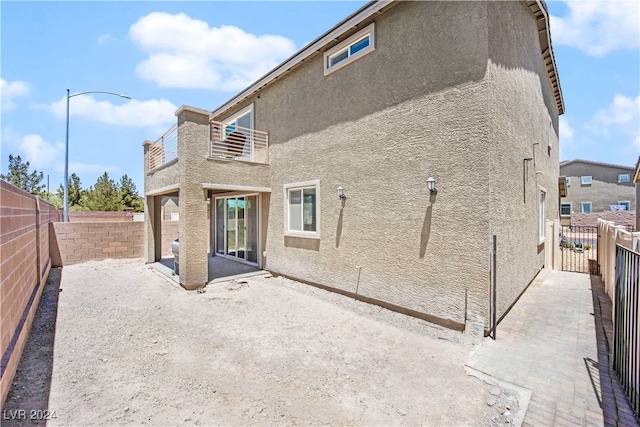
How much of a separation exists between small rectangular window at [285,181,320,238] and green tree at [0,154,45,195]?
154 feet

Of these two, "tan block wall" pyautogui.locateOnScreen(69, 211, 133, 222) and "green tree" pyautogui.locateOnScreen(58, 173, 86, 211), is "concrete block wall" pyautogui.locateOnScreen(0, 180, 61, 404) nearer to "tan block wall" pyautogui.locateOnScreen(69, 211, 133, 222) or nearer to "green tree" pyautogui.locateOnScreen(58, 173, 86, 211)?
"tan block wall" pyautogui.locateOnScreen(69, 211, 133, 222)

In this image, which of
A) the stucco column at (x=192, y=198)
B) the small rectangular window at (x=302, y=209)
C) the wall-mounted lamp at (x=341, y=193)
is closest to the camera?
the wall-mounted lamp at (x=341, y=193)

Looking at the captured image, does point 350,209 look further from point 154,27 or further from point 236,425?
point 154,27

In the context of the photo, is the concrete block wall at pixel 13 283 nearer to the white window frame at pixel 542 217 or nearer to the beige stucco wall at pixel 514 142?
the beige stucco wall at pixel 514 142

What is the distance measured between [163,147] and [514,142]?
1197 cm

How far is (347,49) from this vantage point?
333 inches

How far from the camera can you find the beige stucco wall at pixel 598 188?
3316cm

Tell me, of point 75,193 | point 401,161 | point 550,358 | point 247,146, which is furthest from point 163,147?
point 75,193

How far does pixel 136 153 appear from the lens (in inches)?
562

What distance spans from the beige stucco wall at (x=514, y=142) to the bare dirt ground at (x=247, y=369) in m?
2.61

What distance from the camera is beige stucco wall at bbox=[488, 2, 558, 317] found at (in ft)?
19.5

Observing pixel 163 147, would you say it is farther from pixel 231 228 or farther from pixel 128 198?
pixel 128 198

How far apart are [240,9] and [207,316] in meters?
9.60

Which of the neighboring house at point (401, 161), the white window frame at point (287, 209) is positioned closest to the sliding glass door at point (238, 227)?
the neighboring house at point (401, 161)
